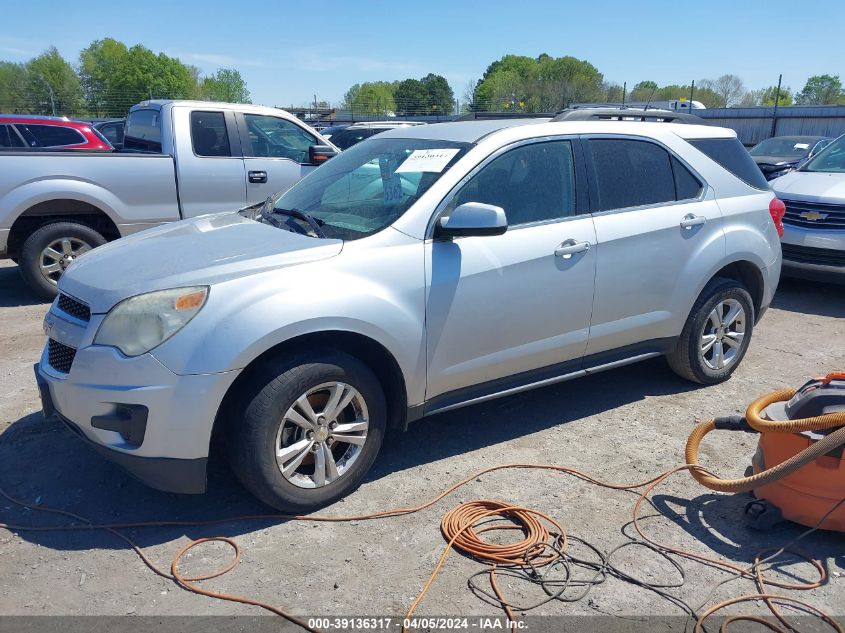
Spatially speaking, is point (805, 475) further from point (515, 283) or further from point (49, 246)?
point (49, 246)

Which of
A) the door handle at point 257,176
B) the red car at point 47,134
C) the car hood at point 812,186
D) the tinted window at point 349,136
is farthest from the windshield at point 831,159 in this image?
the red car at point 47,134

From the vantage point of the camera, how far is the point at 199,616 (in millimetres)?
2756

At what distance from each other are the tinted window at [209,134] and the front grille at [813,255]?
6177 millimetres

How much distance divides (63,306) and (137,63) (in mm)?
106347

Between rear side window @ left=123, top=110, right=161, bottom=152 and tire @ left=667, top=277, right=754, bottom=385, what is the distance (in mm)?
6052

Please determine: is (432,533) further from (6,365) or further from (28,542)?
(6,365)

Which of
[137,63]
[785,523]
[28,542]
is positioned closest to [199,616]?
[28,542]

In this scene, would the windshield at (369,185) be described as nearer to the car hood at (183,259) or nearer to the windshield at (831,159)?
the car hood at (183,259)

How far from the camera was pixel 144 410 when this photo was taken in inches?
120

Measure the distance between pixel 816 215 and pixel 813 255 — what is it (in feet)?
1.41

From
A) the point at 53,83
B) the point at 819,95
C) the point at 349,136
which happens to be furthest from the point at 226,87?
the point at 349,136

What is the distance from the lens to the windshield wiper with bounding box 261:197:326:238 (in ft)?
12.5

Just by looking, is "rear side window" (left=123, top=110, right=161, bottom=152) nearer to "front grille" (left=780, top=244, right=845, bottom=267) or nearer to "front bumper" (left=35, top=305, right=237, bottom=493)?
"front bumper" (left=35, top=305, right=237, bottom=493)

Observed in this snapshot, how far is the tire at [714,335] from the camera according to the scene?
4836 mm
